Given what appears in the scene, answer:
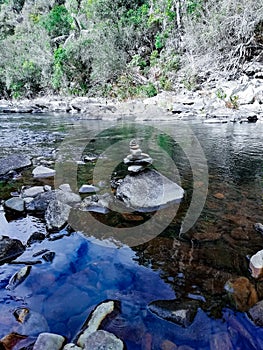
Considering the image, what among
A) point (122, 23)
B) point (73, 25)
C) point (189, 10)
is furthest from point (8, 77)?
point (189, 10)

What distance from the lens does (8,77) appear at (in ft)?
96.7

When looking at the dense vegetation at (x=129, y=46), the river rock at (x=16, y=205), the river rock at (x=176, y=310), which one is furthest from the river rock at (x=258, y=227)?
the dense vegetation at (x=129, y=46)

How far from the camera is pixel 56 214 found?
3.04 meters

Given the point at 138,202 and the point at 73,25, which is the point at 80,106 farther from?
the point at 138,202

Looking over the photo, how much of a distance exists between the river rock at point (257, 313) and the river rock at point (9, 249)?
1.95 meters

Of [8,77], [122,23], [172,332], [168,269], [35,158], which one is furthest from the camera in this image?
[8,77]

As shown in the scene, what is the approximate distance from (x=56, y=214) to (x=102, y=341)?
176 cm

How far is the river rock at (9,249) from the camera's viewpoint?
2.36m

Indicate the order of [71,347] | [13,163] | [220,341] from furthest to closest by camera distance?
[13,163] → [220,341] → [71,347]

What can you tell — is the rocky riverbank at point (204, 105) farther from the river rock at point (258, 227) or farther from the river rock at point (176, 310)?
the river rock at point (176, 310)

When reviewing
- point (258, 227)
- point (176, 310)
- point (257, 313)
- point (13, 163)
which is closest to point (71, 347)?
point (176, 310)

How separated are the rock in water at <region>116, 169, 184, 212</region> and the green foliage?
2988 centimetres

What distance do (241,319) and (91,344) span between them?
0.96m

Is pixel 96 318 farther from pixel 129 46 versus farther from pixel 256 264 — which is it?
pixel 129 46
